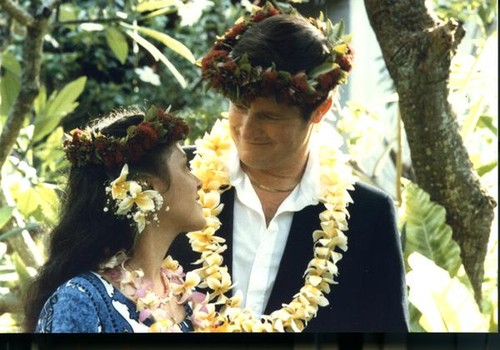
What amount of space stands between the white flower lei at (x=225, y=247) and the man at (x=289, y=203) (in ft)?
0.05

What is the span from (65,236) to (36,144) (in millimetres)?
427

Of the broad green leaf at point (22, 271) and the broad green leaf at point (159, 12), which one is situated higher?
the broad green leaf at point (159, 12)

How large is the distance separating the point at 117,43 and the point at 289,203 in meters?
0.72

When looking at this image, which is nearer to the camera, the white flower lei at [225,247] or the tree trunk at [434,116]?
the white flower lei at [225,247]

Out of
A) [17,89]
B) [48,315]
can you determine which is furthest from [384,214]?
[17,89]

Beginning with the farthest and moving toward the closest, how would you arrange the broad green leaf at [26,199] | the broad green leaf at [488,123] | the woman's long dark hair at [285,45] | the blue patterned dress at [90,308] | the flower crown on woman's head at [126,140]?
the broad green leaf at [488,123]
the broad green leaf at [26,199]
the woman's long dark hair at [285,45]
the flower crown on woman's head at [126,140]
the blue patterned dress at [90,308]

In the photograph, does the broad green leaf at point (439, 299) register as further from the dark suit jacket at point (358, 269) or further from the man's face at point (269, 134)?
the man's face at point (269, 134)

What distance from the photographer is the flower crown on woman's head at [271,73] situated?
2455 mm

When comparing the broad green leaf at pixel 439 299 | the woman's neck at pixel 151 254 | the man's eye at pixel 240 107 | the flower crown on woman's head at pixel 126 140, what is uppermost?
the man's eye at pixel 240 107

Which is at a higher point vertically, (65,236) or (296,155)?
(296,155)

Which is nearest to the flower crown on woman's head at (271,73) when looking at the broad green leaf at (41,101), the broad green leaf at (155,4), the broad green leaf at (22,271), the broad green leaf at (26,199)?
the broad green leaf at (155,4)

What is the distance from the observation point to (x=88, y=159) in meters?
2.37

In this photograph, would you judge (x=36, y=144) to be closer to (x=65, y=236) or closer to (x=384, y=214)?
(x=65, y=236)

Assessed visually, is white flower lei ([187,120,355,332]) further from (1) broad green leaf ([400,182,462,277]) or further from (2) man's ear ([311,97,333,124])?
(1) broad green leaf ([400,182,462,277])
